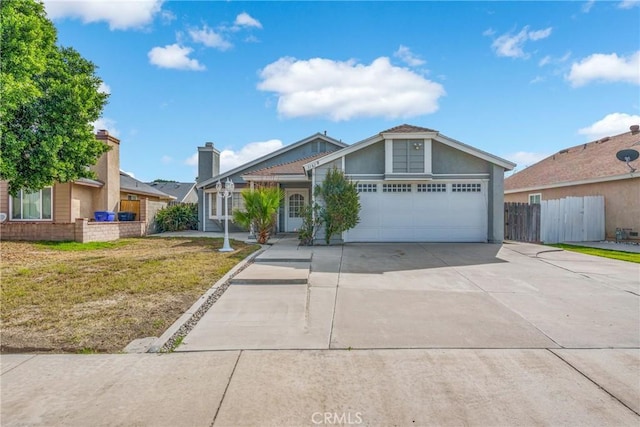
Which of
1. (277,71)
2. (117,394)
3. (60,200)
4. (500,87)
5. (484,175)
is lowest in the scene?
(117,394)

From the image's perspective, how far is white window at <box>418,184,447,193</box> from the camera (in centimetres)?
1382

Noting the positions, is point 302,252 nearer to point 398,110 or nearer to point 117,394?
point 117,394

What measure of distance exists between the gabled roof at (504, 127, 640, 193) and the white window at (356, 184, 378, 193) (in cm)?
1082

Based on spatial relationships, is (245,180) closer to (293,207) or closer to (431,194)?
(293,207)

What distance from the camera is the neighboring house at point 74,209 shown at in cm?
1398

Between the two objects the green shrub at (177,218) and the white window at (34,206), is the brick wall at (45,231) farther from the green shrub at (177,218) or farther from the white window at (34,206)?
the green shrub at (177,218)

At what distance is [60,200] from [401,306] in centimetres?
1634

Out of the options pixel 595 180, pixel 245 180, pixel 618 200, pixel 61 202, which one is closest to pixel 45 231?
pixel 61 202

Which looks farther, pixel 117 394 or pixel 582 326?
pixel 582 326

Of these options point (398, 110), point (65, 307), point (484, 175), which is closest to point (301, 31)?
point (398, 110)

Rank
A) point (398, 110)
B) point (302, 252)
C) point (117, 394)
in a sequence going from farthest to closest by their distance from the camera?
point (398, 110) < point (302, 252) < point (117, 394)

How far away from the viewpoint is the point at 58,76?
1298 centimetres

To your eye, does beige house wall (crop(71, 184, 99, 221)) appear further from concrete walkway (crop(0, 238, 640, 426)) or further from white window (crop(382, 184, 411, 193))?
white window (crop(382, 184, 411, 193))

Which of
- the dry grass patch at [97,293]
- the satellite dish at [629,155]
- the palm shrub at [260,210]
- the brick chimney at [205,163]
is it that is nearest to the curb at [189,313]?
the dry grass patch at [97,293]
